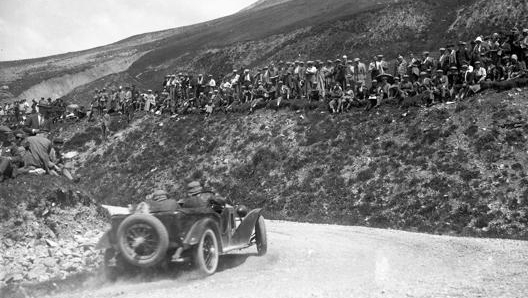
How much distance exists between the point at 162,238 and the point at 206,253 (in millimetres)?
1273

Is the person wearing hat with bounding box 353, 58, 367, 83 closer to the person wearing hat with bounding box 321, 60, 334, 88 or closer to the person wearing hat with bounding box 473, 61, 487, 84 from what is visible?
the person wearing hat with bounding box 321, 60, 334, 88

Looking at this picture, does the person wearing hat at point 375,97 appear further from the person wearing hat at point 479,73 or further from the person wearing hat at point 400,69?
the person wearing hat at point 479,73

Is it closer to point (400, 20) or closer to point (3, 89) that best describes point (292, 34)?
point (400, 20)

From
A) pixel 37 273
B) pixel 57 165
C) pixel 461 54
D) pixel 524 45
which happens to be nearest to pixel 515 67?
pixel 524 45

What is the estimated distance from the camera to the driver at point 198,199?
1191cm

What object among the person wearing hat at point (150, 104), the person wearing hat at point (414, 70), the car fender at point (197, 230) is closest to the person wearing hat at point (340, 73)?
the person wearing hat at point (414, 70)

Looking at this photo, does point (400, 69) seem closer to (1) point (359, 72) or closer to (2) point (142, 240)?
(1) point (359, 72)

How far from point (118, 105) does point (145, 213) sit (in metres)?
32.2

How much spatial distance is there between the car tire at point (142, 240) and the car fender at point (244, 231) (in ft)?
8.69

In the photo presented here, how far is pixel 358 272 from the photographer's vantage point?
1132 cm

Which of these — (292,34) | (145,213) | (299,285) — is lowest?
(299,285)

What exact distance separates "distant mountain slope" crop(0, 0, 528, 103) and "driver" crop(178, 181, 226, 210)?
98.9 feet

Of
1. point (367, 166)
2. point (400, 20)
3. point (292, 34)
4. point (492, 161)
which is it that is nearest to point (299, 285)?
point (492, 161)

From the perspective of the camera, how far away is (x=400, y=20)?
48.9 meters
